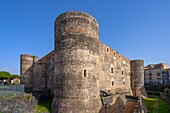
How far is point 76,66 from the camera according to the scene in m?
12.3

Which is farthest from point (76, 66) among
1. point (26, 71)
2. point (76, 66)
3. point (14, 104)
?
point (26, 71)

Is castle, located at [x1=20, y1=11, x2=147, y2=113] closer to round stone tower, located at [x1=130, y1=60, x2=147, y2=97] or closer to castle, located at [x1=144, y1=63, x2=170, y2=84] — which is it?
round stone tower, located at [x1=130, y1=60, x2=147, y2=97]

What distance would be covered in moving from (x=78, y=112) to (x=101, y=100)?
338 cm

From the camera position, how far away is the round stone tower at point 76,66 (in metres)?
12.0

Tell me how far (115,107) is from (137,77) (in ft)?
56.9

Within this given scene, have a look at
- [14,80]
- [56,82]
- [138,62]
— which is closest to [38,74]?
[56,82]

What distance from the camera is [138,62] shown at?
32.0m

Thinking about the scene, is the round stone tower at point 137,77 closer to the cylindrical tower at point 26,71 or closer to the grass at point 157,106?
the grass at point 157,106

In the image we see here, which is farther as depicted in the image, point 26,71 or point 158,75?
point 158,75

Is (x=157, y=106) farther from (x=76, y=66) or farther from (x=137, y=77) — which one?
(x=76, y=66)

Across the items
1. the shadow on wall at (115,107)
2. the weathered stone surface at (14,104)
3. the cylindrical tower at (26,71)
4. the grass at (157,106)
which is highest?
the cylindrical tower at (26,71)

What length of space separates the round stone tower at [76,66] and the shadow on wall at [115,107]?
3.70 ft

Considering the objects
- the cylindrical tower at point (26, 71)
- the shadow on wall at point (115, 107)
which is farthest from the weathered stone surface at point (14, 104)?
the cylindrical tower at point (26, 71)

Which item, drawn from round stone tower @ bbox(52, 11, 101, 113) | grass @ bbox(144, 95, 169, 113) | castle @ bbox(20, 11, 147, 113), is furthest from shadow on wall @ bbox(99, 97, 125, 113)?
grass @ bbox(144, 95, 169, 113)
